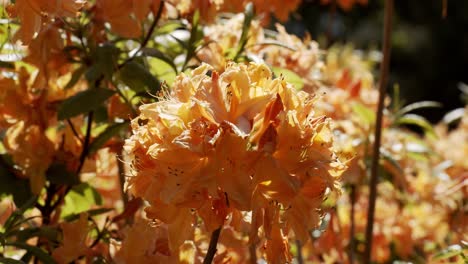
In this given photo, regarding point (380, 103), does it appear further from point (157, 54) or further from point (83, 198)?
point (83, 198)

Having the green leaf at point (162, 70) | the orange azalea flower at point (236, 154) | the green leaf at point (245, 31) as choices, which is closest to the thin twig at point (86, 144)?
the green leaf at point (162, 70)

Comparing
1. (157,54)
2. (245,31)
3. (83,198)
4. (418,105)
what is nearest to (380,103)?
(418,105)

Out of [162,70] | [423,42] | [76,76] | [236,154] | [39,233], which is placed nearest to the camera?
[236,154]

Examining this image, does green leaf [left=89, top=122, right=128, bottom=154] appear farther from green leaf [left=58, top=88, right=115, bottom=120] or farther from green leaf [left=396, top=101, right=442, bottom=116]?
green leaf [left=396, top=101, right=442, bottom=116]

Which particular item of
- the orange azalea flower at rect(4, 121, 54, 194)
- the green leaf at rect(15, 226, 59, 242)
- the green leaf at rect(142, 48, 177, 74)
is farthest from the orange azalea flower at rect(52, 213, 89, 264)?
the green leaf at rect(142, 48, 177, 74)

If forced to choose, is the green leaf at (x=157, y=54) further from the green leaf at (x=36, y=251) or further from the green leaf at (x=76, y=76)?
the green leaf at (x=36, y=251)

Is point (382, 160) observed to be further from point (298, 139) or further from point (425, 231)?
point (298, 139)
